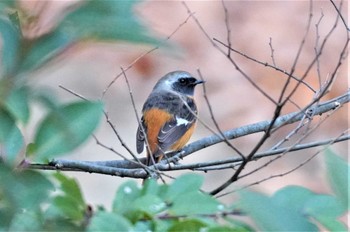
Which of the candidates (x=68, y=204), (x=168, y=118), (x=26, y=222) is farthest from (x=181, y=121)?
(x=26, y=222)

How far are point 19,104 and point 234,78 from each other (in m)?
5.82

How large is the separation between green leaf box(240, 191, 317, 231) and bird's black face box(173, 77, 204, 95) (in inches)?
156

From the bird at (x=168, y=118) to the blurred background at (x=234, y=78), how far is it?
42 centimetres

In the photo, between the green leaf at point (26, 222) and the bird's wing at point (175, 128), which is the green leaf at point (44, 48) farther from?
the bird's wing at point (175, 128)

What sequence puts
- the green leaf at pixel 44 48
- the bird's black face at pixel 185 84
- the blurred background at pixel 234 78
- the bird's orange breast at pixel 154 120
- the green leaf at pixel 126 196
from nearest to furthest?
1. the green leaf at pixel 44 48
2. the green leaf at pixel 126 196
3. the bird's orange breast at pixel 154 120
4. the bird's black face at pixel 185 84
5. the blurred background at pixel 234 78

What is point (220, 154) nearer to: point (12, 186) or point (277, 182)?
point (277, 182)

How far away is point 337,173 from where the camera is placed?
73 cm

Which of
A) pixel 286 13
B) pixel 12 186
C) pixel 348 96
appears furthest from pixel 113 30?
pixel 286 13

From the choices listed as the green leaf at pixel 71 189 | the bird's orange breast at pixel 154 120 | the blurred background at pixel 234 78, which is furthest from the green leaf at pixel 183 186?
the blurred background at pixel 234 78

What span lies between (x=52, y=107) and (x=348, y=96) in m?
2.13

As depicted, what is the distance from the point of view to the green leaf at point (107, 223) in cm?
80

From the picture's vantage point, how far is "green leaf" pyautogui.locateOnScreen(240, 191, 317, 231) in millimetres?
662

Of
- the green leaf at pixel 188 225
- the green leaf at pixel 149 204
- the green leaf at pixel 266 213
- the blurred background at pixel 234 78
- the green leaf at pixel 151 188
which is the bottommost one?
the green leaf at pixel 266 213

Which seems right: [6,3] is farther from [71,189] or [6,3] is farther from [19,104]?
[71,189]
